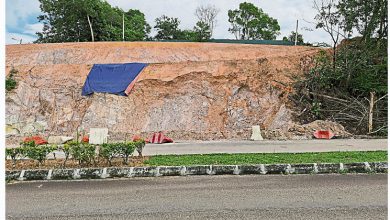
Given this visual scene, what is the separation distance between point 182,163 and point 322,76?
424 inches

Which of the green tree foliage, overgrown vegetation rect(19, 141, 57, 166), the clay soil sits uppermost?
the green tree foliage

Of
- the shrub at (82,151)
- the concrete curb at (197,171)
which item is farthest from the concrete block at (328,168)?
the shrub at (82,151)

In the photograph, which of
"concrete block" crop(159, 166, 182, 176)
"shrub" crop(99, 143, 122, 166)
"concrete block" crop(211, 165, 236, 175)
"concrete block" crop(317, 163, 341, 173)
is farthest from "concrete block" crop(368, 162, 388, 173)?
"shrub" crop(99, 143, 122, 166)

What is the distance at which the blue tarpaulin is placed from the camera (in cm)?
1753

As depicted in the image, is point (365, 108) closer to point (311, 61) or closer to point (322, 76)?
point (322, 76)

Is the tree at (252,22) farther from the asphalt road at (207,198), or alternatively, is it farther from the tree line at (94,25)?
the asphalt road at (207,198)

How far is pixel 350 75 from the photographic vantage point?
1642 cm

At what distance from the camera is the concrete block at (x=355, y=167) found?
6.73m

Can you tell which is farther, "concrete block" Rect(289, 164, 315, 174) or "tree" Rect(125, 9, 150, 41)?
"tree" Rect(125, 9, 150, 41)

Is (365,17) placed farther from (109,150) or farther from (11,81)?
(11,81)

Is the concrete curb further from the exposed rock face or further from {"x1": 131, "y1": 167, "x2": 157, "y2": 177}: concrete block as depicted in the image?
the exposed rock face

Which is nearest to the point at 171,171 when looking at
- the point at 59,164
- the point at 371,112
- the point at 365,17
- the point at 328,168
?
the point at 59,164

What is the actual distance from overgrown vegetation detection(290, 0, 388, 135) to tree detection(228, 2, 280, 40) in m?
33.2

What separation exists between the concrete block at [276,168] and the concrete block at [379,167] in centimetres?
142
